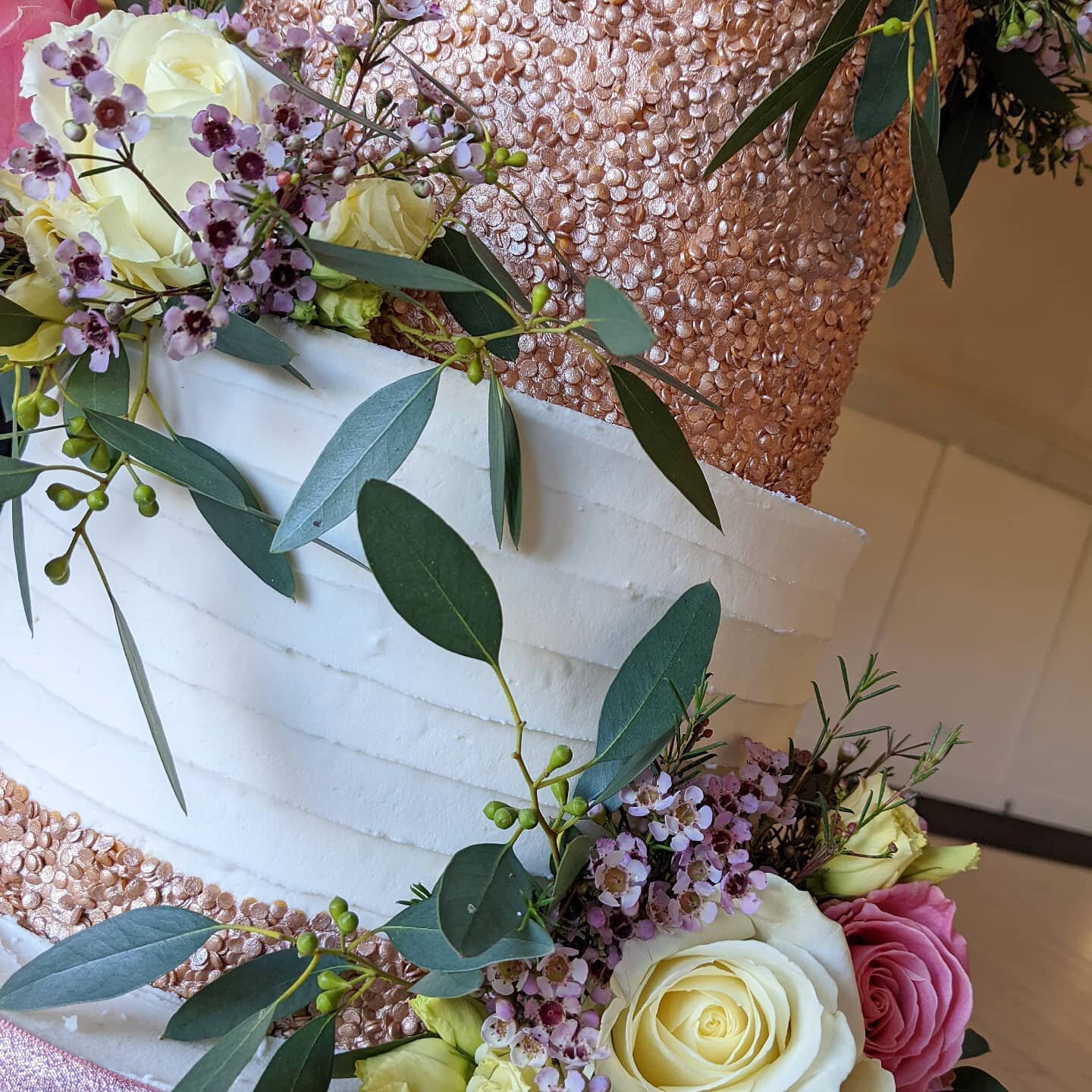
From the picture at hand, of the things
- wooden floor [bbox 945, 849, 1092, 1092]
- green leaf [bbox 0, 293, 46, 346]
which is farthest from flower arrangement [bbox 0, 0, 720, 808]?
wooden floor [bbox 945, 849, 1092, 1092]

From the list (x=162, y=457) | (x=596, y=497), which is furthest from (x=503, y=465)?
(x=162, y=457)

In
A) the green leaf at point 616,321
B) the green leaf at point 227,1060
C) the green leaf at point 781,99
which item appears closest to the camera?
the green leaf at point 616,321

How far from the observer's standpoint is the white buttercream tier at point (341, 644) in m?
0.57

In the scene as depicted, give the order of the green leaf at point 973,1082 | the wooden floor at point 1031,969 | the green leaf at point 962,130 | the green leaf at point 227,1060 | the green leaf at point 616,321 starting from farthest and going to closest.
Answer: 1. the wooden floor at point 1031,969
2. the green leaf at point 962,130
3. the green leaf at point 973,1082
4. the green leaf at point 227,1060
5. the green leaf at point 616,321

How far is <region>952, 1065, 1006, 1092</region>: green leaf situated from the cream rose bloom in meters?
0.22

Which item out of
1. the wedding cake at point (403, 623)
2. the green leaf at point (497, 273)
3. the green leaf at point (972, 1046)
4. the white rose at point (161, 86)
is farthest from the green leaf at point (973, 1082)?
the white rose at point (161, 86)

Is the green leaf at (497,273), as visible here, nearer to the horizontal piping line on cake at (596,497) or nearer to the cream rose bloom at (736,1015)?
the horizontal piping line on cake at (596,497)

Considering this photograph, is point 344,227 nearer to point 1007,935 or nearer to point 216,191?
point 216,191

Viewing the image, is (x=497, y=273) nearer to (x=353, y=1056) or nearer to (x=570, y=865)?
(x=570, y=865)

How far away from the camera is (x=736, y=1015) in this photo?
0.53 metres

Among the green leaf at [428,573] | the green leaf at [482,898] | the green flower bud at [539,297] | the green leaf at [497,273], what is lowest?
the green leaf at [482,898]

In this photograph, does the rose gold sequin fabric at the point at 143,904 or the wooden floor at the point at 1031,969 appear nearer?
the rose gold sequin fabric at the point at 143,904

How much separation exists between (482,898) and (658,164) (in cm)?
45

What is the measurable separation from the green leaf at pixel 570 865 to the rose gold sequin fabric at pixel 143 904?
125 millimetres
